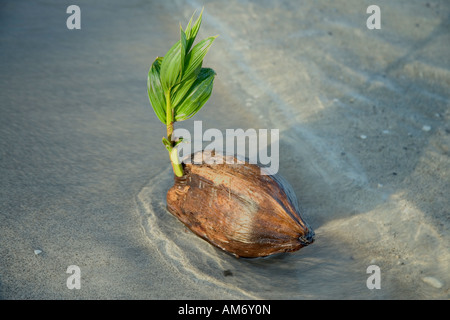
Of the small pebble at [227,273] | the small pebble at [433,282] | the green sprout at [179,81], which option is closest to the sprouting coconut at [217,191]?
the green sprout at [179,81]

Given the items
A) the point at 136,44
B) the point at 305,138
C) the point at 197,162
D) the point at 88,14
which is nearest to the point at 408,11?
the point at 305,138

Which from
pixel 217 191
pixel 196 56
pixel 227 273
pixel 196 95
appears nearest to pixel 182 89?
pixel 196 95

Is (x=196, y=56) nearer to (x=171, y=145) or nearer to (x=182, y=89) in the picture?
(x=182, y=89)

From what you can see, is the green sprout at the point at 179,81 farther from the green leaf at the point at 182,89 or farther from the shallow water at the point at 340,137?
the shallow water at the point at 340,137

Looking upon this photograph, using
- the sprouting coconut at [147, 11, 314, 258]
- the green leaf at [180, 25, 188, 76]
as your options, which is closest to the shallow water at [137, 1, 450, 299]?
the sprouting coconut at [147, 11, 314, 258]

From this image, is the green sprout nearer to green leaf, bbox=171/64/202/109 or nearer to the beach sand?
green leaf, bbox=171/64/202/109
